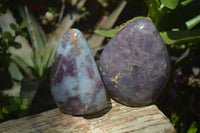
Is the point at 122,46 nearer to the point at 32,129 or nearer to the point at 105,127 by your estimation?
the point at 105,127

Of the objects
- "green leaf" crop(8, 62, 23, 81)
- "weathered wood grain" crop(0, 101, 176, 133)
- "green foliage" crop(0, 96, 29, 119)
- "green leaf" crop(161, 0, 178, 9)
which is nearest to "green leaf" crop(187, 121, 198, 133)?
"weathered wood grain" crop(0, 101, 176, 133)

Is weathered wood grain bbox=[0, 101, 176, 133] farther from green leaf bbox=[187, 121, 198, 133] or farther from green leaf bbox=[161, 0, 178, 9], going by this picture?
green leaf bbox=[161, 0, 178, 9]

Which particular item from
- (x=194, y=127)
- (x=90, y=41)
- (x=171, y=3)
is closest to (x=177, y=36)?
(x=171, y=3)

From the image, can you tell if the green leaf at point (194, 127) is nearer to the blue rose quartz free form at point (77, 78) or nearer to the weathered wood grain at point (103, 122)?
the weathered wood grain at point (103, 122)

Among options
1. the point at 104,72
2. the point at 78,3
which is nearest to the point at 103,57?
the point at 104,72

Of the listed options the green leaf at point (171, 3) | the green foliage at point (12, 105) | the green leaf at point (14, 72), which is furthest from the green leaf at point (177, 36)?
the green leaf at point (14, 72)

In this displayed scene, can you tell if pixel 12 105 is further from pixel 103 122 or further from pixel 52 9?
pixel 52 9

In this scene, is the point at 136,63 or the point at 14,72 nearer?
A: the point at 136,63
